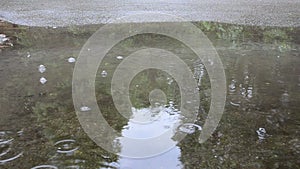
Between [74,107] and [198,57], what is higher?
[198,57]

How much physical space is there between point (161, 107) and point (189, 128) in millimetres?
427

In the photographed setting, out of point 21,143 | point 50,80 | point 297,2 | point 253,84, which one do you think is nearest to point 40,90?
point 50,80

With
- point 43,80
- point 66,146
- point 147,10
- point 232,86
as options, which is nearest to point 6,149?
point 66,146

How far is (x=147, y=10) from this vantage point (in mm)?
6012

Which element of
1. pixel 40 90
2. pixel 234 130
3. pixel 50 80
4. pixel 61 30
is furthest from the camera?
pixel 61 30

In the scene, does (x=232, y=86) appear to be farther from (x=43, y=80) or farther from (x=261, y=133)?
(x=43, y=80)

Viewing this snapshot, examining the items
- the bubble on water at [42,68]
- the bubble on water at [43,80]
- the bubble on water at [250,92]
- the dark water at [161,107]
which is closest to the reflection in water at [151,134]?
the dark water at [161,107]

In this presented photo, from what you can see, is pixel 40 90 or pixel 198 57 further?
pixel 198 57

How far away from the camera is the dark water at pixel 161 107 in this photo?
221 cm

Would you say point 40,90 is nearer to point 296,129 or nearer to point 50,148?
point 50,148

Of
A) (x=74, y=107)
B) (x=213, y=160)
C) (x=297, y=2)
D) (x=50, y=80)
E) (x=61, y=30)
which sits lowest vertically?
(x=213, y=160)

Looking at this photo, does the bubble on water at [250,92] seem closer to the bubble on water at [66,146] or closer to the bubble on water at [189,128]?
the bubble on water at [189,128]

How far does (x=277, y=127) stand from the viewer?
8.49ft

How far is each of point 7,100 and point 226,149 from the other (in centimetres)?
188
